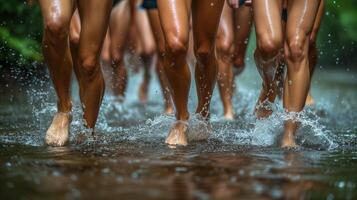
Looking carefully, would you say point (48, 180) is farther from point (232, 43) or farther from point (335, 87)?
point (335, 87)

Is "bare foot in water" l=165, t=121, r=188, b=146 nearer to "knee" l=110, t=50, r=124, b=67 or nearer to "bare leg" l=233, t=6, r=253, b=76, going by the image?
"bare leg" l=233, t=6, r=253, b=76

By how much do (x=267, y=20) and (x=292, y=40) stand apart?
0.73 feet

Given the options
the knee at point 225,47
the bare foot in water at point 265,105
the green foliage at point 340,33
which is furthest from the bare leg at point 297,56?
the green foliage at point 340,33

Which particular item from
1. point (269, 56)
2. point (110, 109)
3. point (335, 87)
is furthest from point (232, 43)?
point (335, 87)

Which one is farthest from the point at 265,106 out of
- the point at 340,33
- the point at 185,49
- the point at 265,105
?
the point at 340,33

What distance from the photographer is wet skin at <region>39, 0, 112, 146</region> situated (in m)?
5.80

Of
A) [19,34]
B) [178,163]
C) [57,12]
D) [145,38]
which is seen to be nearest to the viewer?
[178,163]

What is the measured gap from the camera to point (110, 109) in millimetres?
9867

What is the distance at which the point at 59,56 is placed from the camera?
6074mm

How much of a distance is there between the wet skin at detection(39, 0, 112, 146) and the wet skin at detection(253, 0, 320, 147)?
1076 millimetres

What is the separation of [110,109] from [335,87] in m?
Answer: 6.61

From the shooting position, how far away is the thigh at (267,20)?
5969 mm

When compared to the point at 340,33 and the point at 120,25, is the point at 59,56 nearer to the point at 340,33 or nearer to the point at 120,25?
the point at 120,25

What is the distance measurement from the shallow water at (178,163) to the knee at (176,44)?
0.66 metres
